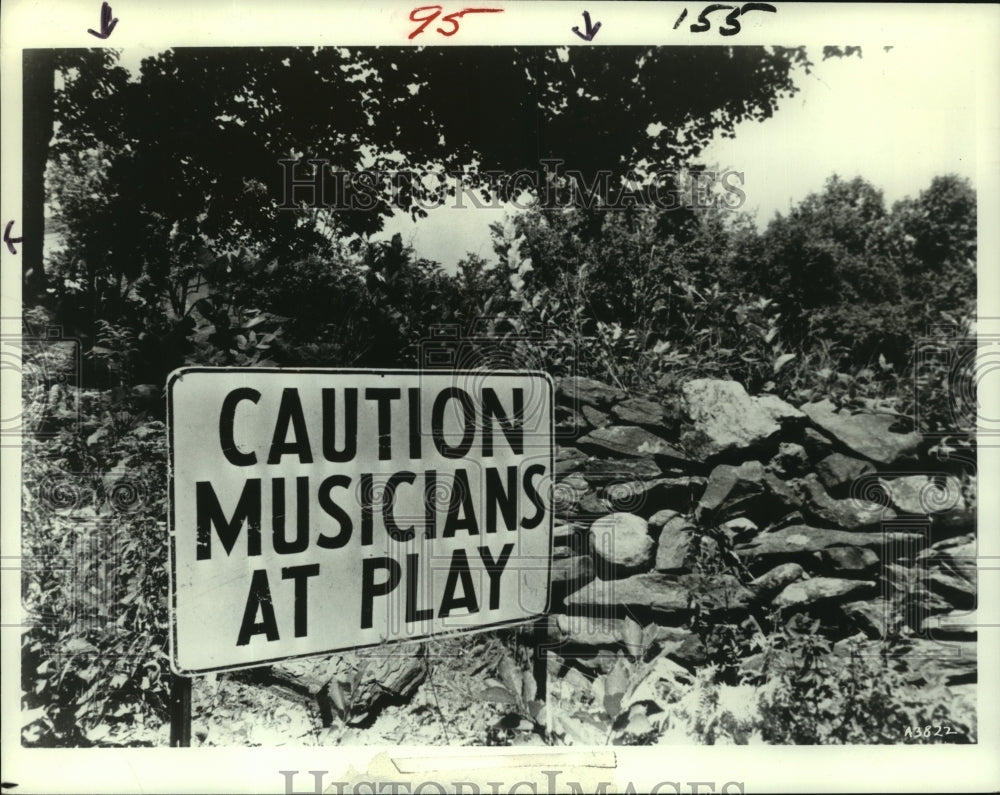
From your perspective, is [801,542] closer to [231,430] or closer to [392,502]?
[392,502]

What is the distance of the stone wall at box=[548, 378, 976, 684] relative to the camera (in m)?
2.56

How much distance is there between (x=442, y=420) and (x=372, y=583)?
2.35 ft

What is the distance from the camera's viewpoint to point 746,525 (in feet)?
8.50

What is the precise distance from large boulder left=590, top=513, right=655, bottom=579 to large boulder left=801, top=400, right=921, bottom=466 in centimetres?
86

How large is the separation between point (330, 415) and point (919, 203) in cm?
254

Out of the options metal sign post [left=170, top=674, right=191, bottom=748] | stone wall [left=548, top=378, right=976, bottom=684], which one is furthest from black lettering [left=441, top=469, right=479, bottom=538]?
metal sign post [left=170, top=674, right=191, bottom=748]

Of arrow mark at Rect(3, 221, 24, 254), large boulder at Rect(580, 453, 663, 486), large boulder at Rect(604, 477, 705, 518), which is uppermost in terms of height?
arrow mark at Rect(3, 221, 24, 254)

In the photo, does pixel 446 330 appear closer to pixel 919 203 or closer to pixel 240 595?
pixel 240 595

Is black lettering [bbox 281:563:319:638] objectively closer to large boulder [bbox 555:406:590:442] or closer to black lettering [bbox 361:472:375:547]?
black lettering [bbox 361:472:375:547]

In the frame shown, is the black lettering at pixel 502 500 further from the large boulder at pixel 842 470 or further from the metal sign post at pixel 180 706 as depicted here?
the metal sign post at pixel 180 706

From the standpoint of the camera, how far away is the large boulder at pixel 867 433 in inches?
101

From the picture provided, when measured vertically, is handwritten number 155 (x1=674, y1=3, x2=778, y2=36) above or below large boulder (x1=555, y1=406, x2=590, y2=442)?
above

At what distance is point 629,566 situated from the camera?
2.58 meters

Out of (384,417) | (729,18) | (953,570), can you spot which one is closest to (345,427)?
(384,417)
